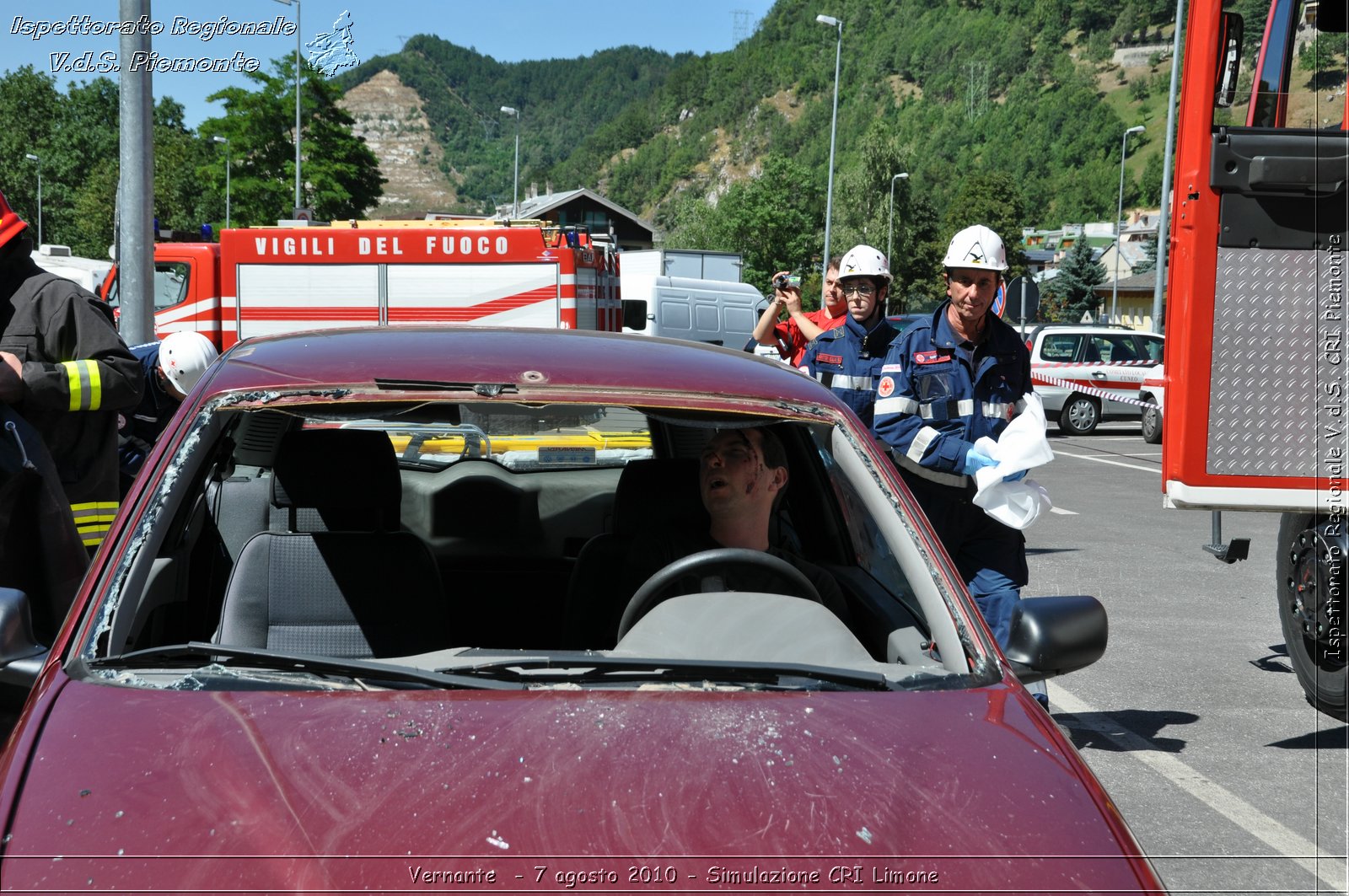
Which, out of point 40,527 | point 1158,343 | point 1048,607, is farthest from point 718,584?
point 1158,343

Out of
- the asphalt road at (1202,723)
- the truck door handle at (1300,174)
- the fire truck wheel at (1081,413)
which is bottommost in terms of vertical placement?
the fire truck wheel at (1081,413)

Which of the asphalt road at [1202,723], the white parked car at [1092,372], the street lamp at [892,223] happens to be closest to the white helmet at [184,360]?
the asphalt road at [1202,723]

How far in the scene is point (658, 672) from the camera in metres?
2.26

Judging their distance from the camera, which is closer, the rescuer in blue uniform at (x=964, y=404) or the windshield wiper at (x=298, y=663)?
the windshield wiper at (x=298, y=663)

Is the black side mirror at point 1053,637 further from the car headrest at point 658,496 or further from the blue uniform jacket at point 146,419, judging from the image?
the blue uniform jacket at point 146,419

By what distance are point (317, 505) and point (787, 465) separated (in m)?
1.23

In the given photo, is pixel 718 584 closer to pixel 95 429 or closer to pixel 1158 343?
pixel 95 429

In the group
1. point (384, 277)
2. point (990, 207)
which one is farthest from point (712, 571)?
point (990, 207)

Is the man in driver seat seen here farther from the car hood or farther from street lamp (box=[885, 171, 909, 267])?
street lamp (box=[885, 171, 909, 267])

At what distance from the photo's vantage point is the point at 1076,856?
72.0 inches

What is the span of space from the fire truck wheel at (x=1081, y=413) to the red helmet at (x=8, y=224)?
2044 centimetres

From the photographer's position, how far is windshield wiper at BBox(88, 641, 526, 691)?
2.19 m

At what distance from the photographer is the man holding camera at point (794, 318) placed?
7.45 meters

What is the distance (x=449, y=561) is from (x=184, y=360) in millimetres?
1983
